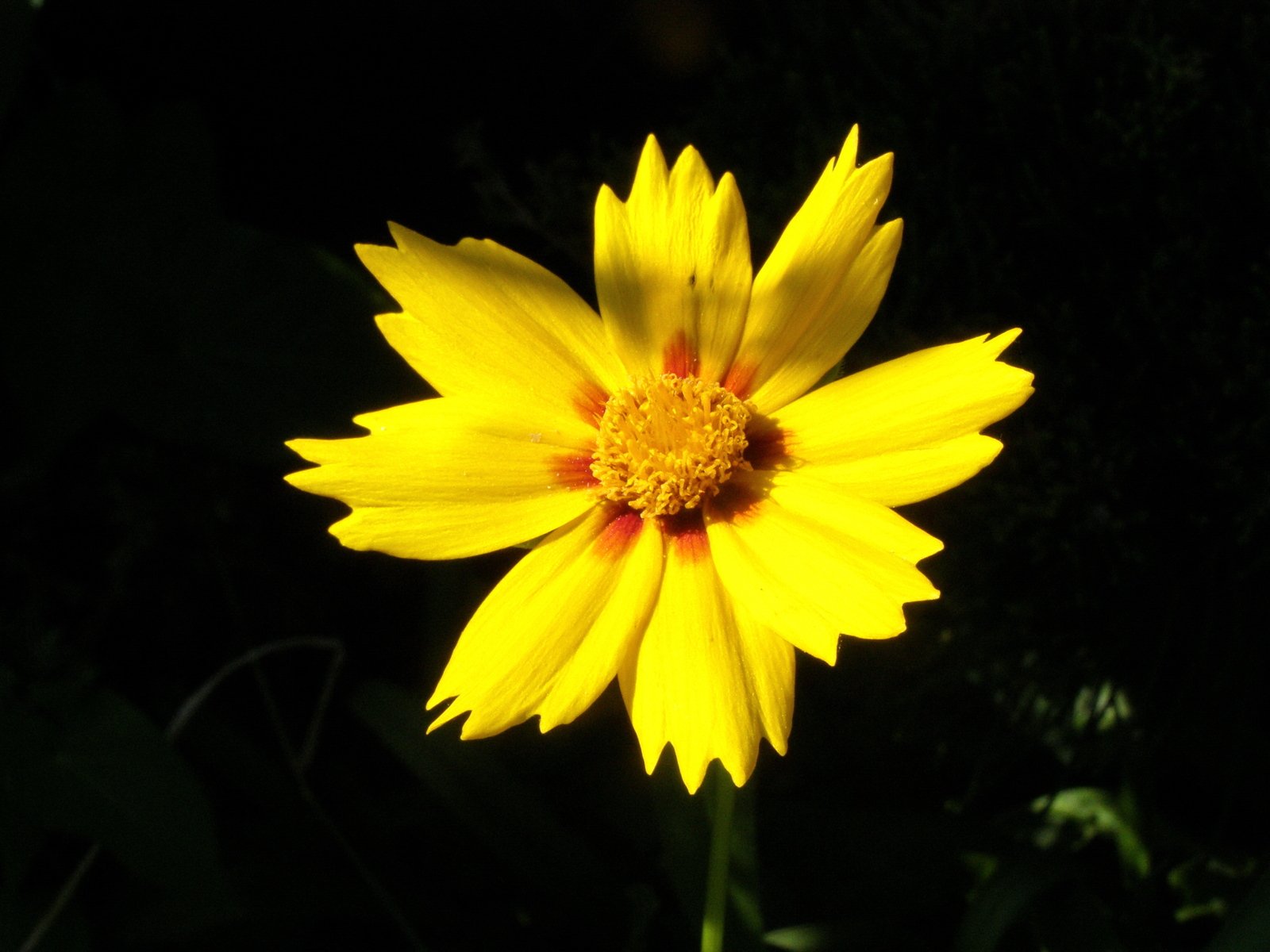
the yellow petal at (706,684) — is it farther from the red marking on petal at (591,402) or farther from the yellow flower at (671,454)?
the red marking on petal at (591,402)

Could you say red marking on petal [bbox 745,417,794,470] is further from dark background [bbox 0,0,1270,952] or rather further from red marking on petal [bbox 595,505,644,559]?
dark background [bbox 0,0,1270,952]

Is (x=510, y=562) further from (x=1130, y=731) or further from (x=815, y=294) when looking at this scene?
(x=1130, y=731)

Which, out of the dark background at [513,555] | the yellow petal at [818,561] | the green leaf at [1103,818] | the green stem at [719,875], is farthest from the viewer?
the green leaf at [1103,818]

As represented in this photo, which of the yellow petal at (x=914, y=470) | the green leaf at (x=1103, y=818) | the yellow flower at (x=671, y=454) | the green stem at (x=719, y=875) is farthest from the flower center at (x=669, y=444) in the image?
the green leaf at (x=1103, y=818)

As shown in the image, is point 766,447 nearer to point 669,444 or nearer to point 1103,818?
point 669,444

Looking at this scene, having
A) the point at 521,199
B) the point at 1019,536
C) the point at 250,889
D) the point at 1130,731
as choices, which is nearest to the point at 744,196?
the point at 521,199

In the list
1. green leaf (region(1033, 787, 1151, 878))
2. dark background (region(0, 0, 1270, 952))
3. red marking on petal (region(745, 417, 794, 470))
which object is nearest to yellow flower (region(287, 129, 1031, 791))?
red marking on petal (region(745, 417, 794, 470))
